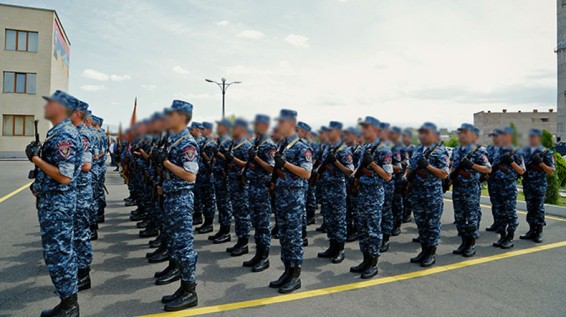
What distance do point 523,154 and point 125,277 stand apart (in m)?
6.83

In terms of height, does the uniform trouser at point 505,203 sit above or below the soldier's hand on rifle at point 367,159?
below

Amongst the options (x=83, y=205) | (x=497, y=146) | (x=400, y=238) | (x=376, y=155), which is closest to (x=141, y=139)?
(x=83, y=205)

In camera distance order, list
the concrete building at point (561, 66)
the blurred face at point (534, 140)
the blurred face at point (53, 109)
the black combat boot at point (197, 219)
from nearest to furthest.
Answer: the blurred face at point (53, 109) → the blurred face at point (534, 140) → the black combat boot at point (197, 219) → the concrete building at point (561, 66)

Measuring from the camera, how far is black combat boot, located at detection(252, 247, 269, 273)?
4.87 metres

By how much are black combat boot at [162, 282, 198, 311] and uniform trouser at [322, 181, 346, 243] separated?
2357 mm

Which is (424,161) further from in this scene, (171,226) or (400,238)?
(171,226)

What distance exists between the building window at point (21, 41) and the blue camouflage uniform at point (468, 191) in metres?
33.0

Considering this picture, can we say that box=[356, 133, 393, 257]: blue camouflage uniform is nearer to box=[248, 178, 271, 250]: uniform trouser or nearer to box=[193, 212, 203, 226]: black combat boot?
box=[248, 178, 271, 250]: uniform trouser

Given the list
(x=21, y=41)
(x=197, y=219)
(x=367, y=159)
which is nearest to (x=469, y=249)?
(x=367, y=159)

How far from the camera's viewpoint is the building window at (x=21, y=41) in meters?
28.6

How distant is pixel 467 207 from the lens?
5.70 meters

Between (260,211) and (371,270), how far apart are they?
163cm

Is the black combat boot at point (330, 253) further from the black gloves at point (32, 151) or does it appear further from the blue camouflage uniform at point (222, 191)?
the black gloves at point (32, 151)

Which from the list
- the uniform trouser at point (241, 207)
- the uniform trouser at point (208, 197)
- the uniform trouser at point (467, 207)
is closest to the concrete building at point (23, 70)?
the uniform trouser at point (208, 197)
